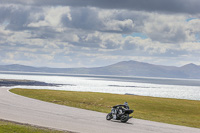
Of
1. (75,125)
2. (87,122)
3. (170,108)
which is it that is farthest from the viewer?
(170,108)

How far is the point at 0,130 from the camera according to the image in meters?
17.3

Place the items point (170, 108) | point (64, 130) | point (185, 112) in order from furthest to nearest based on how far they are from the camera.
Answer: point (170, 108), point (185, 112), point (64, 130)

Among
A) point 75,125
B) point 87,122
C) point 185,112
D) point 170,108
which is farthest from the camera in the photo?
point 170,108

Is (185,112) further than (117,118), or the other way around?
(185,112)

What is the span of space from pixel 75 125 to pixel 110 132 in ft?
11.2

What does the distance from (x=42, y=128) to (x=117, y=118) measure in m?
7.78

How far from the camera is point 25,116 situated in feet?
82.1

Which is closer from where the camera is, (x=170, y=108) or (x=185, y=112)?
(x=185, y=112)

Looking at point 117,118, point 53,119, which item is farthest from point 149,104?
point 53,119

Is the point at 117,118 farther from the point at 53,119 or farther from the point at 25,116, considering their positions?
the point at 25,116

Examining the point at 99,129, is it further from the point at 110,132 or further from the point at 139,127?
the point at 139,127

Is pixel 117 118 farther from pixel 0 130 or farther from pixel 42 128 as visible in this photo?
pixel 0 130

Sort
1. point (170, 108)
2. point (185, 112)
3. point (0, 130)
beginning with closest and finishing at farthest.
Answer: point (0, 130)
point (185, 112)
point (170, 108)

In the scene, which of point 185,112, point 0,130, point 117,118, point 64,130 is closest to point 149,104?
point 185,112
